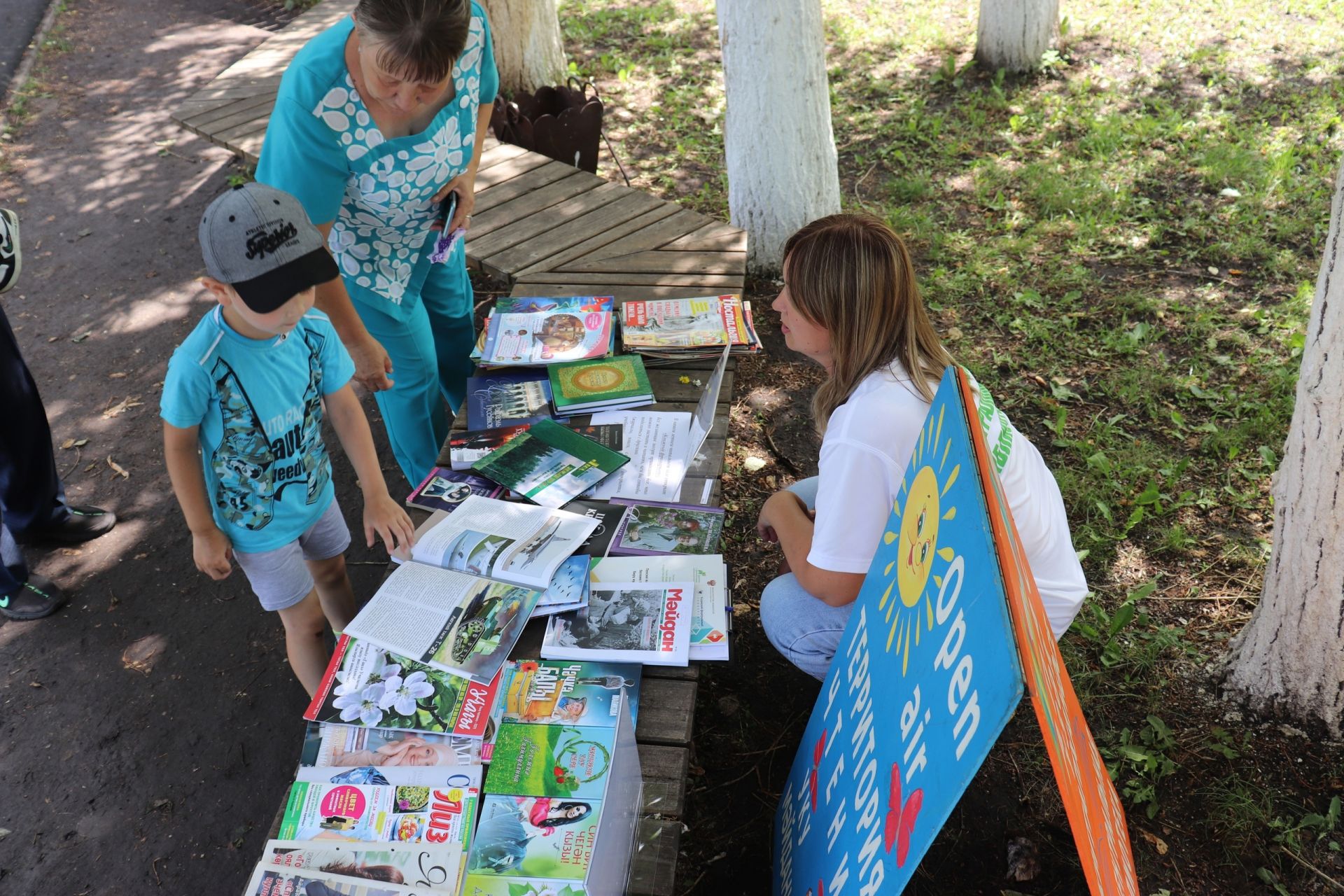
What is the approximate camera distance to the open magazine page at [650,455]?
2.57m

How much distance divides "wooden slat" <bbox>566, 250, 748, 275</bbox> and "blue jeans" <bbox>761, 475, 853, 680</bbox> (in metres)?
1.54

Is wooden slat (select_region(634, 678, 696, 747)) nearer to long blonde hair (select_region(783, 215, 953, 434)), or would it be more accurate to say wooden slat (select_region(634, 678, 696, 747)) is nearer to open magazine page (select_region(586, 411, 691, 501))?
open magazine page (select_region(586, 411, 691, 501))

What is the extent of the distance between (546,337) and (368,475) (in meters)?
0.92

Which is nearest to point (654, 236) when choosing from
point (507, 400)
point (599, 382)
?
point (599, 382)

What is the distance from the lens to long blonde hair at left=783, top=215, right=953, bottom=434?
81.0 inches

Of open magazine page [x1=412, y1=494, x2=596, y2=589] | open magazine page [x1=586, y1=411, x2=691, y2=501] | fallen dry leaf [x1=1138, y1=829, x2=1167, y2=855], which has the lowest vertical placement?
fallen dry leaf [x1=1138, y1=829, x2=1167, y2=855]

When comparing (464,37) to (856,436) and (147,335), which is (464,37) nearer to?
(856,436)

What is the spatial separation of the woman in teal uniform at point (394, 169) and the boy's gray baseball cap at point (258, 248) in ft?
1.41

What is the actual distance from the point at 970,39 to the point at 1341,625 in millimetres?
5962

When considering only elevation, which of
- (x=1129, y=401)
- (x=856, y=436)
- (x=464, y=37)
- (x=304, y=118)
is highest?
(x=464, y=37)

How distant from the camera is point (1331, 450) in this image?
220 cm

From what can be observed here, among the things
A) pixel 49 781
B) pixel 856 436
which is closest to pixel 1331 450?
pixel 856 436

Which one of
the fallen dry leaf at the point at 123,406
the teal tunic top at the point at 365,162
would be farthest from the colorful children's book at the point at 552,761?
the fallen dry leaf at the point at 123,406

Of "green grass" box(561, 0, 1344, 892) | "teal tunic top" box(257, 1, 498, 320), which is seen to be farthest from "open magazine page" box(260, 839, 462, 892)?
"green grass" box(561, 0, 1344, 892)
